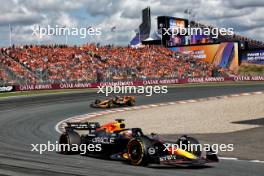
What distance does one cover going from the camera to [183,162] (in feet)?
33.2

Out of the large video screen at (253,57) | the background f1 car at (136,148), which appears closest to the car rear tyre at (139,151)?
the background f1 car at (136,148)

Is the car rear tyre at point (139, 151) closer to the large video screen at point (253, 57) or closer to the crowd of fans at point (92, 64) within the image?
the crowd of fans at point (92, 64)

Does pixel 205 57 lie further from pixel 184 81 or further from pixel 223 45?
pixel 184 81

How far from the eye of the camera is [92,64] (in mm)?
55875

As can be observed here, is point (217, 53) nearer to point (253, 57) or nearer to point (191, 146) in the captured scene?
point (253, 57)

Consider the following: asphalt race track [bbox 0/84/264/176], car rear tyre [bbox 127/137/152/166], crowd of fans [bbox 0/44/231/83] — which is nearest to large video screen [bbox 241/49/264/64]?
crowd of fans [bbox 0/44/231/83]

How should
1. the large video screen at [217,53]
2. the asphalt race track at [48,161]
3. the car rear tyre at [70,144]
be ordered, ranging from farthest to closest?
the large video screen at [217,53]
the car rear tyre at [70,144]
the asphalt race track at [48,161]

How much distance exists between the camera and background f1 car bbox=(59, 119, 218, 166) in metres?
10.3

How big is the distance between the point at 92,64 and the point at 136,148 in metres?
45.5

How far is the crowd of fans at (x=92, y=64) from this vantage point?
48.2 m

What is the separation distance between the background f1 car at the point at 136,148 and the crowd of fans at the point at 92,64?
33575 mm

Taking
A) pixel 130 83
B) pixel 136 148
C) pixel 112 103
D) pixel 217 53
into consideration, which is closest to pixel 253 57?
pixel 217 53

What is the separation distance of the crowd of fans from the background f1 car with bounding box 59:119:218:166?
110 feet

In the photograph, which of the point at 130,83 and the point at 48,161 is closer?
the point at 48,161
